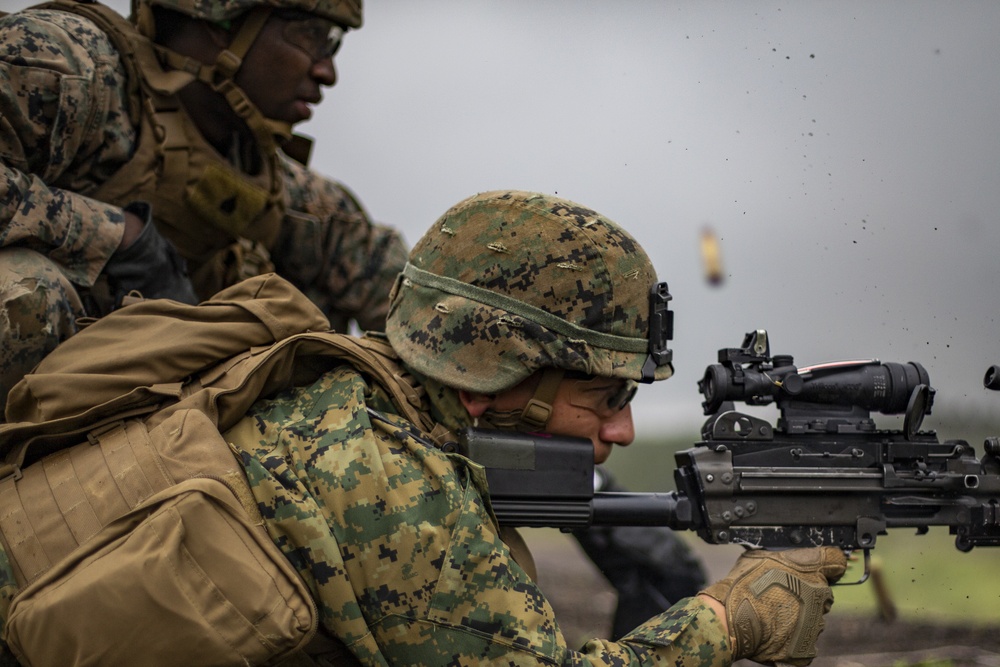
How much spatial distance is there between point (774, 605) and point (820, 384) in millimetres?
730

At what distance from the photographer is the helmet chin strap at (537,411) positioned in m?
3.01

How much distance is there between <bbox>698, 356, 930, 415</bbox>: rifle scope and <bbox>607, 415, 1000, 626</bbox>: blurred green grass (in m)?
0.26

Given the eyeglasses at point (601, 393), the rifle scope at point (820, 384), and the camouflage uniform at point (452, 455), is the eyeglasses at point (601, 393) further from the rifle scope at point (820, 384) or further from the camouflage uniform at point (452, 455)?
the rifle scope at point (820, 384)

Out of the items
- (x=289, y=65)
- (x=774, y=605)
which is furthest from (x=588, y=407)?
(x=289, y=65)

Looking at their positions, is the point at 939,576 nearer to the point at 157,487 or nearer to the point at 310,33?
the point at 157,487

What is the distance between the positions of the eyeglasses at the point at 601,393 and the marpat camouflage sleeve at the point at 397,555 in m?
0.50

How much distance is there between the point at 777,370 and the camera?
3.40 metres

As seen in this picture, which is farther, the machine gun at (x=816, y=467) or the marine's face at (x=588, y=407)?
the machine gun at (x=816, y=467)

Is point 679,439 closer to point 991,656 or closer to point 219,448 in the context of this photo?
point 991,656

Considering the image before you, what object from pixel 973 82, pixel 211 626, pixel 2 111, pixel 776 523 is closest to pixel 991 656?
pixel 776 523

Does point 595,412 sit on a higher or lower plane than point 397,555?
higher

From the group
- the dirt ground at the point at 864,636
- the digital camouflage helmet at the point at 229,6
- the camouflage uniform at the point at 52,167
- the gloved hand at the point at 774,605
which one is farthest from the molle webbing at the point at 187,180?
the gloved hand at the point at 774,605

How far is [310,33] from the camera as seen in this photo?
4691 mm

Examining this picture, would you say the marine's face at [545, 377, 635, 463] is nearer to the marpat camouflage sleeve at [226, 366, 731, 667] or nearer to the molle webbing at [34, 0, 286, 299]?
the marpat camouflage sleeve at [226, 366, 731, 667]
